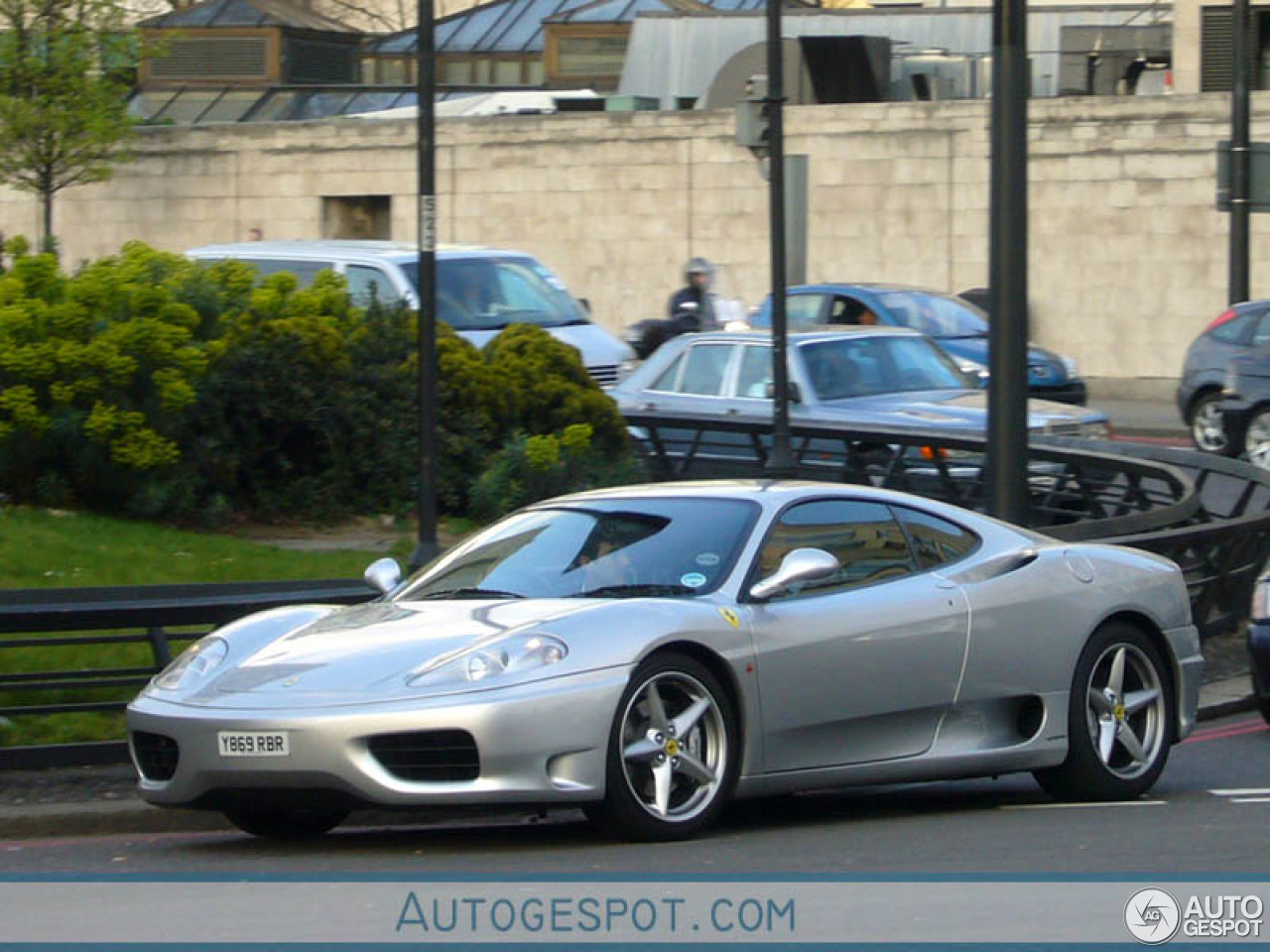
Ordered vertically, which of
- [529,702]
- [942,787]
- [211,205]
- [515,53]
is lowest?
[942,787]

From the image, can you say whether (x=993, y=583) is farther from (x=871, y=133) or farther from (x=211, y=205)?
(x=211, y=205)

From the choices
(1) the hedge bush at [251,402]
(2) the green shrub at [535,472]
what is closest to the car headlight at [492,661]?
(1) the hedge bush at [251,402]

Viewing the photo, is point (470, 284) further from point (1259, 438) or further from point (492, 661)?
point (492, 661)

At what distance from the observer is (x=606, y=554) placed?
850 centimetres

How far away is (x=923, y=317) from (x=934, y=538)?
53.3 feet

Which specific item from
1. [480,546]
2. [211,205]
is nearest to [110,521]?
[480,546]

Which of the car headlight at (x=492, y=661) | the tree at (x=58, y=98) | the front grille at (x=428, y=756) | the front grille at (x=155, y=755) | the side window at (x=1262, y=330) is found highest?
the tree at (x=58, y=98)

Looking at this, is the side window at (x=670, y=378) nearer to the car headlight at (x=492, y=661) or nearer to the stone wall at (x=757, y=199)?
the car headlight at (x=492, y=661)

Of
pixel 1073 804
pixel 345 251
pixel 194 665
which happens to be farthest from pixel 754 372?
pixel 194 665

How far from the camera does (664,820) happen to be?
7.73 meters

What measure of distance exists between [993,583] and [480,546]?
2.04 meters

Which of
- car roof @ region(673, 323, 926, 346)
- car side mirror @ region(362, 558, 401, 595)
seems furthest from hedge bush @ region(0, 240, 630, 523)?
car side mirror @ region(362, 558, 401, 595)

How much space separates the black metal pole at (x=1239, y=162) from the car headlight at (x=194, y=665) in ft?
64.7

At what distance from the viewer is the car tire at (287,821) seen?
8320mm
